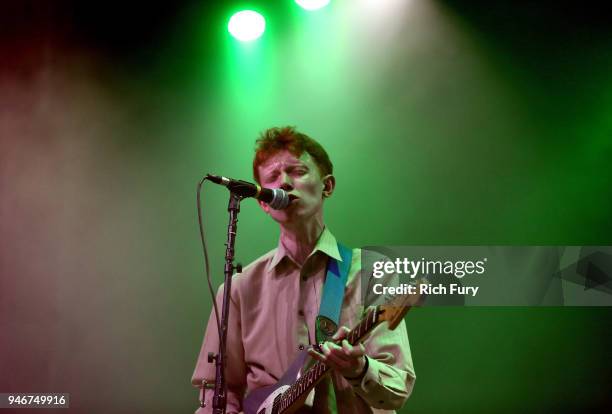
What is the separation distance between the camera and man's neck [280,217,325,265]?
8.42 feet

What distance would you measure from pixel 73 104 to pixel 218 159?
1.01m

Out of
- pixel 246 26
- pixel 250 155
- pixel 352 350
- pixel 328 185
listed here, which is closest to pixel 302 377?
pixel 352 350

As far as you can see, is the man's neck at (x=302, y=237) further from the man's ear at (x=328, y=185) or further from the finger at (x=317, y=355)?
the finger at (x=317, y=355)

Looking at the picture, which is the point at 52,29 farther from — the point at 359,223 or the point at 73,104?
the point at 359,223

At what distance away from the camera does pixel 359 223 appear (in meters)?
3.05

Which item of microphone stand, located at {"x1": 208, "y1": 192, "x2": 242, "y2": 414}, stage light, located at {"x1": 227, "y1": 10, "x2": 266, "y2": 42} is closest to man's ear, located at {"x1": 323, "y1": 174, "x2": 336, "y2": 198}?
microphone stand, located at {"x1": 208, "y1": 192, "x2": 242, "y2": 414}

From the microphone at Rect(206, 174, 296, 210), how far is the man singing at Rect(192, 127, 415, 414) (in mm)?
352

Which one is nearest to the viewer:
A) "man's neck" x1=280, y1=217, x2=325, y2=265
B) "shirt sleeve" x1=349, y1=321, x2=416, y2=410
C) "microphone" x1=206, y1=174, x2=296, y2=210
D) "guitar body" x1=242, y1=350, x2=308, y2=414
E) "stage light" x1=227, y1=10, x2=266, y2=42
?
"shirt sleeve" x1=349, y1=321, x2=416, y2=410

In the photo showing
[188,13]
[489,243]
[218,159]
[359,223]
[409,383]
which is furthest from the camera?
[188,13]

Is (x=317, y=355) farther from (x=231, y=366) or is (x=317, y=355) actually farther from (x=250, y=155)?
(x=250, y=155)

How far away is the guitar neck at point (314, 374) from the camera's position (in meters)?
1.69

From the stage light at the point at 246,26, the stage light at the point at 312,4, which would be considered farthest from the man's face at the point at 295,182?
the stage light at the point at 312,4

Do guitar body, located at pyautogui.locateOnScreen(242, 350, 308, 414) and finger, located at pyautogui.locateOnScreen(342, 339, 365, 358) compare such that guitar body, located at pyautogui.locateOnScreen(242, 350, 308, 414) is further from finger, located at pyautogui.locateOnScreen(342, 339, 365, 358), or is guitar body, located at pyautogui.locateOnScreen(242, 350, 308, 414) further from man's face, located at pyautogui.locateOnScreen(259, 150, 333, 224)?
man's face, located at pyautogui.locateOnScreen(259, 150, 333, 224)

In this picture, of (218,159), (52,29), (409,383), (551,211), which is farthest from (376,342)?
(52,29)
